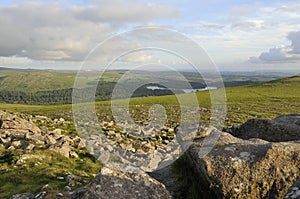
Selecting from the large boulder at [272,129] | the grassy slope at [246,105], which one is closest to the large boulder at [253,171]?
the large boulder at [272,129]

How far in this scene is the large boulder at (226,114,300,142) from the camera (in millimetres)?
18312

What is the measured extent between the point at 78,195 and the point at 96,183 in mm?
947

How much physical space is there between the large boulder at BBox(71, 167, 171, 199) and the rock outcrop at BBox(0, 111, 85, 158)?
1218 cm

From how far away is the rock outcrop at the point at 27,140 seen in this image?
23875 mm

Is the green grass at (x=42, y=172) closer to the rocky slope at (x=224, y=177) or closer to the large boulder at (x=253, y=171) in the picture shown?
the rocky slope at (x=224, y=177)

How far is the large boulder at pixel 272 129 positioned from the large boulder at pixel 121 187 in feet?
33.0

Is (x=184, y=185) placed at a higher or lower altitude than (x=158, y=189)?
lower

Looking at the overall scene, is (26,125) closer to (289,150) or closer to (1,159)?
(1,159)

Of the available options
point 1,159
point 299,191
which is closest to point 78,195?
point 299,191

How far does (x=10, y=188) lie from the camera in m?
16.2

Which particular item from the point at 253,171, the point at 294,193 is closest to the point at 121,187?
the point at 253,171

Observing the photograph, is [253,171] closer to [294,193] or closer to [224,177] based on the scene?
[224,177]

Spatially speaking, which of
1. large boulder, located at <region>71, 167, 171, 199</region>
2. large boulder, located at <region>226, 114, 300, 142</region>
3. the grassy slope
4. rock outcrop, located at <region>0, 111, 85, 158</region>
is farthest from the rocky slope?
the grassy slope

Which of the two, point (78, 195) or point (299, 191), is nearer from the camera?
point (299, 191)
